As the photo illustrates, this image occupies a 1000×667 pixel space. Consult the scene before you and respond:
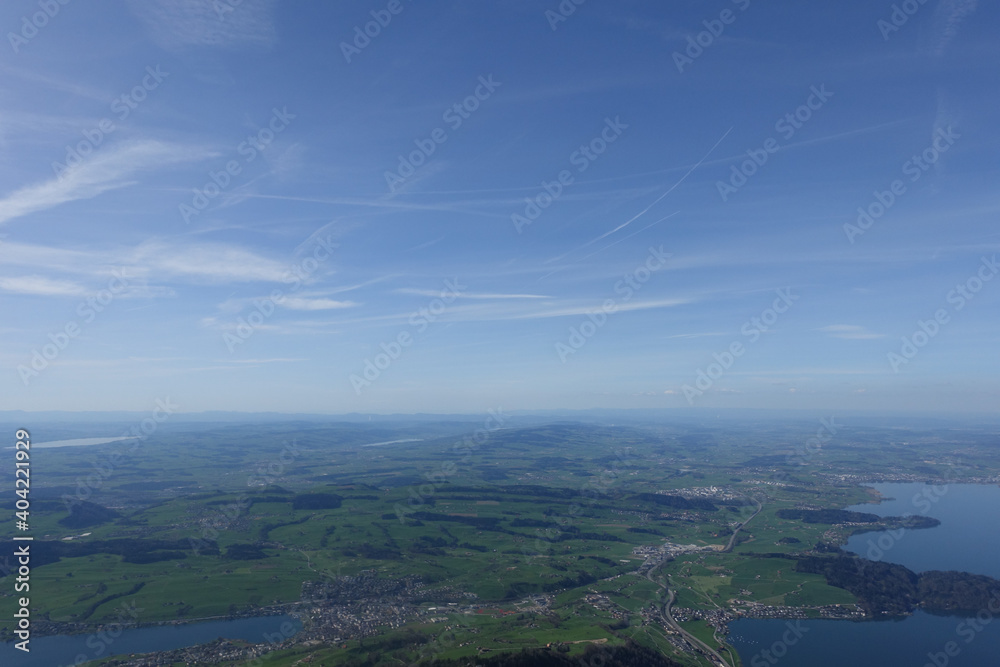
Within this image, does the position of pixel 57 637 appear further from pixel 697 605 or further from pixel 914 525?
pixel 914 525

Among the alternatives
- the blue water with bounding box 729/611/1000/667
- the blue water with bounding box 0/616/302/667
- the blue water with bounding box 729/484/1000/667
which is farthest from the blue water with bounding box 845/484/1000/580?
the blue water with bounding box 0/616/302/667

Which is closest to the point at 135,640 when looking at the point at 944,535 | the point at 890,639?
the point at 890,639

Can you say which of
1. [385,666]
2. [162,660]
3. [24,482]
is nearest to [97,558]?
[162,660]

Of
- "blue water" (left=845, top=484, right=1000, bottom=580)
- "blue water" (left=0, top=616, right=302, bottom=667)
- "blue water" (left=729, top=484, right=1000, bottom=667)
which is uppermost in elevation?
"blue water" (left=0, top=616, right=302, bottom=667)

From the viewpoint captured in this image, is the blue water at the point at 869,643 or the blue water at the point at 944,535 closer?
the blue water at the point at 869,643

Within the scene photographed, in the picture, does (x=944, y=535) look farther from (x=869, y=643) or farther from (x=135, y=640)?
(x=135, y=640)

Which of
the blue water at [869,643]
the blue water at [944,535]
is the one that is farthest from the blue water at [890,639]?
the blue water at [944,535]

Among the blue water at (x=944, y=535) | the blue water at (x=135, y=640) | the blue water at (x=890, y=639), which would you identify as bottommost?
the blue water at (x=944, y=535)

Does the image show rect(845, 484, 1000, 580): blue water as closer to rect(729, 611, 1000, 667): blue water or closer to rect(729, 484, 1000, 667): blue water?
rect(729, 484, 1000, 667): blue water

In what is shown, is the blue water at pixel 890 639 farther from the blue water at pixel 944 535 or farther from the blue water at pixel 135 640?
the blue water at pixel 135 640
